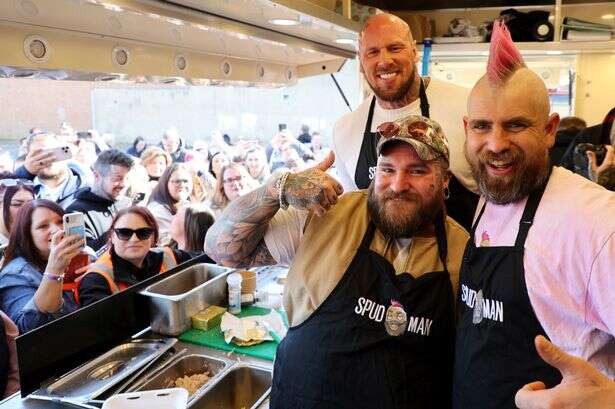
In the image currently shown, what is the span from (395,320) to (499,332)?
29 cm

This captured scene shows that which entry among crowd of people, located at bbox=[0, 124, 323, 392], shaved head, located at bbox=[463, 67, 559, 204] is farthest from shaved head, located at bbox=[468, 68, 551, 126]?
crowd of people, located at bbox=[0, 124, 323, 392]

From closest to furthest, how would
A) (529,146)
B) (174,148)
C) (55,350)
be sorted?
(529,146)
(55,350)
(174,148)

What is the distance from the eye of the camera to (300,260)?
1521 millimetres

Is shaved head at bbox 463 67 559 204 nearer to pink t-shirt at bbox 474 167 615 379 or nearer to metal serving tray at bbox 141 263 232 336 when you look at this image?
pink t-shirt at bbox 474 167 615 379

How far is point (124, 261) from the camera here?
254cm

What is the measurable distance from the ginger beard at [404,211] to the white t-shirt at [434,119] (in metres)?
0.38

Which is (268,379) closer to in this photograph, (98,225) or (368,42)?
(368,42)

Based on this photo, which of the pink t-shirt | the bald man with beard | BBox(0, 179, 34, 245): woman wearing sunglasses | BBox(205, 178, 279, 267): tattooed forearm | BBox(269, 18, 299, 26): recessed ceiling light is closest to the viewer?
the pink t-shirt

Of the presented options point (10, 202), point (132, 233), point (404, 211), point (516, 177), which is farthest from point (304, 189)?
point (10, 202)

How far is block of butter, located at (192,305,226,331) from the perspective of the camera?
7.52 feet

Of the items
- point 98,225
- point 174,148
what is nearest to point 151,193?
point 98,225

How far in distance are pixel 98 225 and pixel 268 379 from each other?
1.96m

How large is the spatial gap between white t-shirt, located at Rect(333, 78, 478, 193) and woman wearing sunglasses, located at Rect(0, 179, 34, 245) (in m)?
1.88

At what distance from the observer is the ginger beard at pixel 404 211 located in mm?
1446
